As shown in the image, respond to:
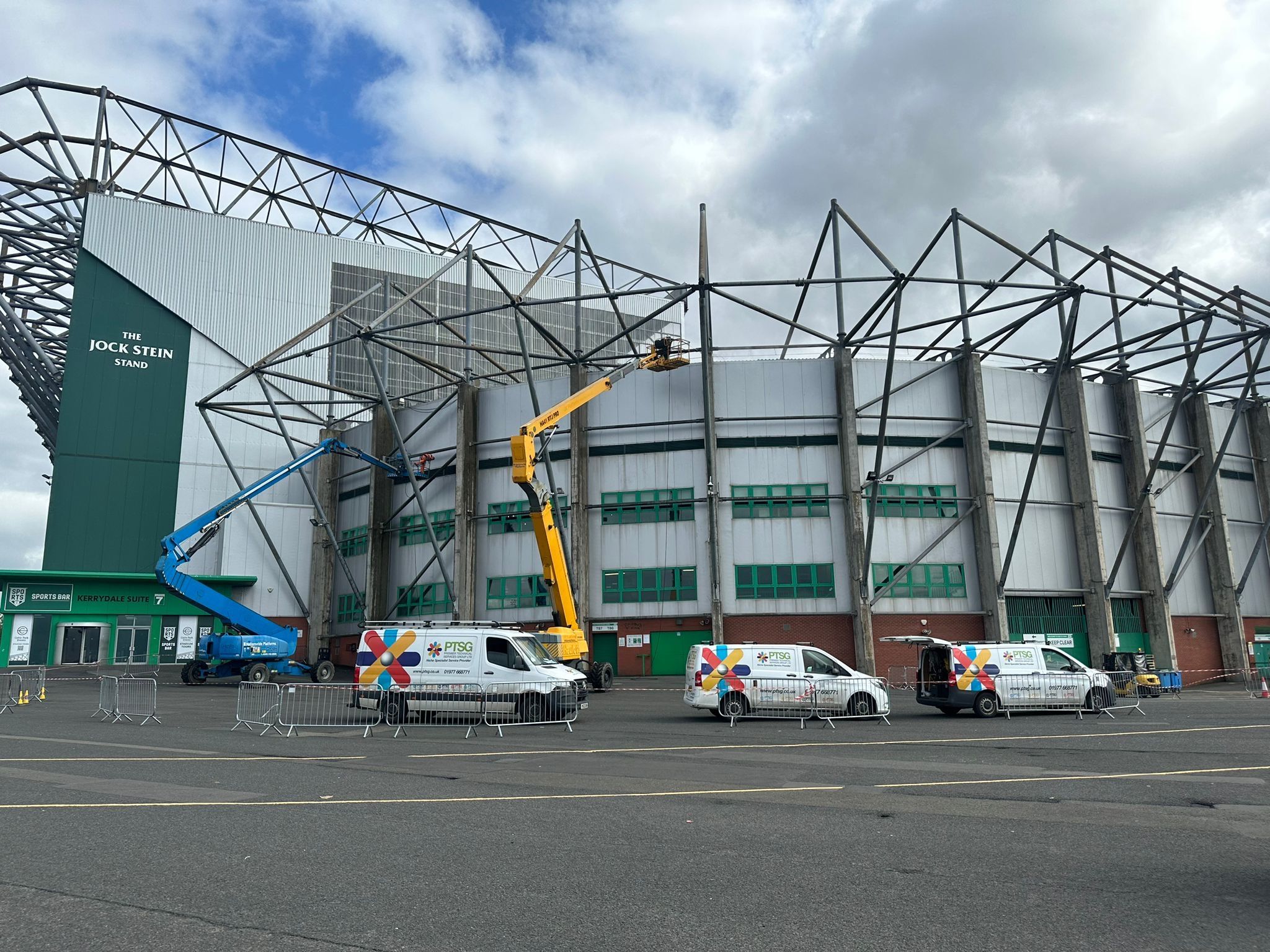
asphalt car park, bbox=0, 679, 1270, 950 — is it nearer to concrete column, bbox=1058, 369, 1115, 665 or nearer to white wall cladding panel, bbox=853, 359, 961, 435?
concrete column, bbox=1058, 369, 1115, 665

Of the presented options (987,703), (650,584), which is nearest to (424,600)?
(650,584)

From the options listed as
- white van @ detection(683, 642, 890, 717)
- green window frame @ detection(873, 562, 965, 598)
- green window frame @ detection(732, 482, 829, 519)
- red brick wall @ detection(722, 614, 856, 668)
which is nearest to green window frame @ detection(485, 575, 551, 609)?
red brick wall @ detection(722, 614, 856, 668)

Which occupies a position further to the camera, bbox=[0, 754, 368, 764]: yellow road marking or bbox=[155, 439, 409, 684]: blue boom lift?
bbox=[155, 439, 409, 684]: blue boom lift

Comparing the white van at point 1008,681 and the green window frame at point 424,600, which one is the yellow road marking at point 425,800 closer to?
the white van at point 1008,681

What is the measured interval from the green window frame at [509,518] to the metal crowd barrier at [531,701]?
20.5m

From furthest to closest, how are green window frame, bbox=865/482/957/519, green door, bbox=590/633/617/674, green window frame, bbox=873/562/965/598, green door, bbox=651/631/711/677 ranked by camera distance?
1. green door, bbox=590/633/617/674
2. green window frame, bbox=865/482/957/519
3. green door, bbox=651/631/711/677
4. green window frame, bbox=873/562/965/598

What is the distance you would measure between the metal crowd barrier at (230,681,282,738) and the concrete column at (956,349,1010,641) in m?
27.8

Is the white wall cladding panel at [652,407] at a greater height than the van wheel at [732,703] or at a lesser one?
greater

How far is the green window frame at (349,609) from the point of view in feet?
152

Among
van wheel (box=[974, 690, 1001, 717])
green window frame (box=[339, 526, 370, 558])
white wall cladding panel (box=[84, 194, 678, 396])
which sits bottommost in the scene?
van wheel (box=[974, 690, 1001, 717])

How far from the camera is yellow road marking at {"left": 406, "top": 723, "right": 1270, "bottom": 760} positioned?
14438 millimetres

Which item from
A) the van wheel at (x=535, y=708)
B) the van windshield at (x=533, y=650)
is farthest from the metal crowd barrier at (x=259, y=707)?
the van windshield at (x=533, y=650)

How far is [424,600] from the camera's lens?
43.4 meters

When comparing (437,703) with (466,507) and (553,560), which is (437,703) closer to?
(553,560)
